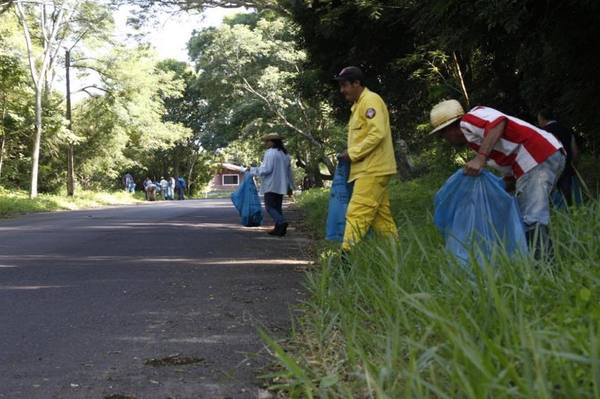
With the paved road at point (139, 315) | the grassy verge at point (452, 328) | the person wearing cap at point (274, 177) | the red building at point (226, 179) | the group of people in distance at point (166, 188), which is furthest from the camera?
the red building at point (226, 179)

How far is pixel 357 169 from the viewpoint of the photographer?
6.21 meters

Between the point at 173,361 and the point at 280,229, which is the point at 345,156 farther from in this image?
the point at 280,229

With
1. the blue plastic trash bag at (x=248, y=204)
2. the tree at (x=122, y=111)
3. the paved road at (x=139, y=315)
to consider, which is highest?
the tree at (x=122, y=111)

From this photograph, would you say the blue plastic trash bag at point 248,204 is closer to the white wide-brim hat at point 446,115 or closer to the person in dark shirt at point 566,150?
the person in dark shirt at point 566,150

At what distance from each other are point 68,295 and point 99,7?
26.6m

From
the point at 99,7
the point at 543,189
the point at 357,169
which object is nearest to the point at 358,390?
the point at 543,189

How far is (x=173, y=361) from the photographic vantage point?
3.86 metres

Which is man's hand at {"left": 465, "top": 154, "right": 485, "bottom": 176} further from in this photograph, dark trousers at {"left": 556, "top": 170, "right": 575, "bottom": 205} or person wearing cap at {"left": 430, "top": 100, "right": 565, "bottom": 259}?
dark trousers at {"left": 556, "top": 170, "right": 575, "bottom": 205}

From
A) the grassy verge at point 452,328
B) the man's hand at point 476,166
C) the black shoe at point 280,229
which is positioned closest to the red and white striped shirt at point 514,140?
the man's hand at point 476,166

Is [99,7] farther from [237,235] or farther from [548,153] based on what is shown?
[548,153]

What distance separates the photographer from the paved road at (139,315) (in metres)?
3.50

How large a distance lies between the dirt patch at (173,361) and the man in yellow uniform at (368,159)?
2319 mm

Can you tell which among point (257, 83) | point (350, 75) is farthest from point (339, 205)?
point (257, 83)

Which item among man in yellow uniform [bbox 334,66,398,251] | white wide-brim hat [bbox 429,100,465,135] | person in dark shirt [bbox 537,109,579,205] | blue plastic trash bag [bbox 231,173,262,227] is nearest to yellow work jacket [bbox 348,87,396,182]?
man in yellow uniform [bbox 334,66,398,251]
